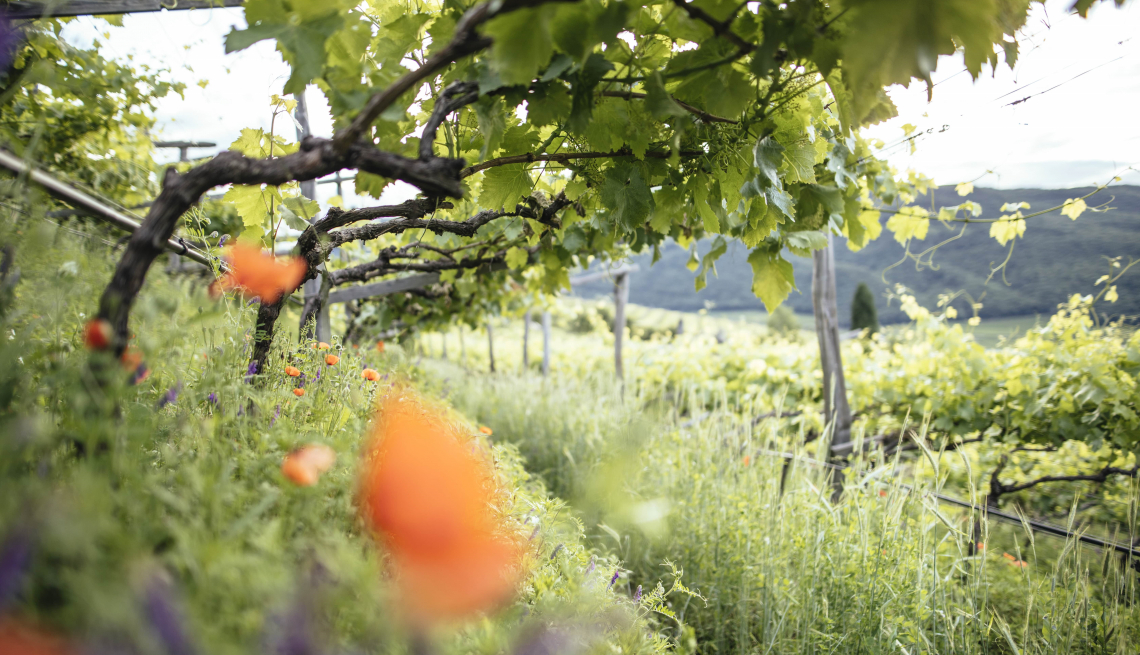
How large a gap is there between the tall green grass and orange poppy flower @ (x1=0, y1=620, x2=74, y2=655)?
1.44 meters

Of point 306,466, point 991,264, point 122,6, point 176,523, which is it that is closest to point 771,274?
point 306,466

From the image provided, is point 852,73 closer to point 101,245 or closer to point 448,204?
point 448,204

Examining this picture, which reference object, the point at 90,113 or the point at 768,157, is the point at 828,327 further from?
the point at 90,113

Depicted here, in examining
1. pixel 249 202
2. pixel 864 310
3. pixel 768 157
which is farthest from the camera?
pixel 864 310

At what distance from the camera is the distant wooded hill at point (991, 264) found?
6152 millimetres

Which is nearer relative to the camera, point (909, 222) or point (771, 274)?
point (771, 274)

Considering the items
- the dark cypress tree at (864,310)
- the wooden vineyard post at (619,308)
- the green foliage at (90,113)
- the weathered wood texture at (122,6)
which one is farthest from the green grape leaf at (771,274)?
the dark cypress tree at (864,310)

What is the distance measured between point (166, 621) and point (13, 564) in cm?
16

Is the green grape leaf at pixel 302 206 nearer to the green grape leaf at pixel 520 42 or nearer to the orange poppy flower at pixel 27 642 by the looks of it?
the green grape leaf at pixel 520 42

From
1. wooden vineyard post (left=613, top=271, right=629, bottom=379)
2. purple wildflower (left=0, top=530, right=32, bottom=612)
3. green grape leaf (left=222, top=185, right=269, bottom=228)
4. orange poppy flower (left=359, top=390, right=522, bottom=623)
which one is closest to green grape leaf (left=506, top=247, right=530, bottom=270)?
green grape leaf (left=222, top=185, right=269, bottom=228)

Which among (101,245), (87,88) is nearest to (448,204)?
(101,245)

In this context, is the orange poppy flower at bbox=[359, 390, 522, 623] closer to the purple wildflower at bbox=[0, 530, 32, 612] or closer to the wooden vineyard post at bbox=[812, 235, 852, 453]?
the purple wildflower at bbox=[0, 530, 32, 612]

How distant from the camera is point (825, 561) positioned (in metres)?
1.72

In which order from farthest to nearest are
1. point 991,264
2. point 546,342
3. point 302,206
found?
point 546,342
point 991,264
point 302,206
